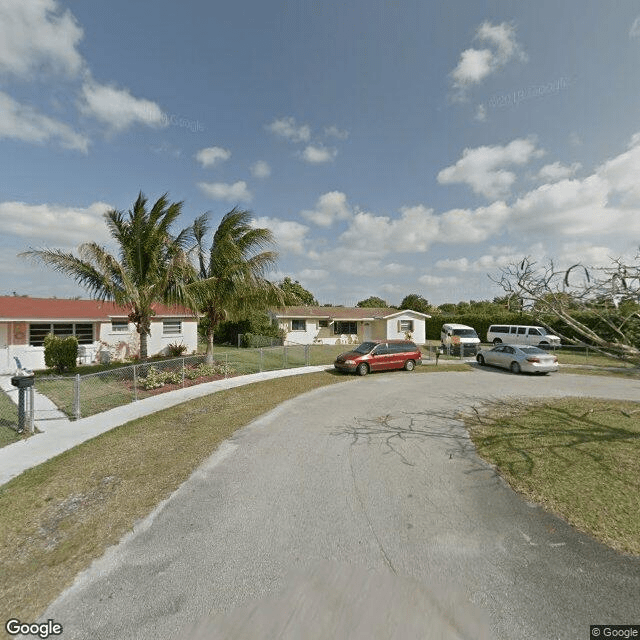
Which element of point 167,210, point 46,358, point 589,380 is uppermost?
point 167,210

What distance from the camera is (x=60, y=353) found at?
15.0 metres

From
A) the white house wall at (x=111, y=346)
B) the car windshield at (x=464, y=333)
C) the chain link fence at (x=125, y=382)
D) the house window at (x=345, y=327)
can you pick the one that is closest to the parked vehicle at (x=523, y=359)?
the car windshield at (x=464, y=333)

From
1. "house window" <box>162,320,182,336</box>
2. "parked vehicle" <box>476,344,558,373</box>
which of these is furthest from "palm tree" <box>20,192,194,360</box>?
"parked vehicle" <box>476,344,558,373</box>

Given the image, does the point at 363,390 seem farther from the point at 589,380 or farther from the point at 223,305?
the point at 589,380

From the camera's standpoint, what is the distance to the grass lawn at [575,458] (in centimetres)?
399

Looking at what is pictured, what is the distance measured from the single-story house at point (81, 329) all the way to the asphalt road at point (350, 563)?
43.7 feet

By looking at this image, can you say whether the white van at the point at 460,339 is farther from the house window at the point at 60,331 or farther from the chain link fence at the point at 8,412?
the house window at the point at 60,331

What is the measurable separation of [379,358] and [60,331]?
17119mm

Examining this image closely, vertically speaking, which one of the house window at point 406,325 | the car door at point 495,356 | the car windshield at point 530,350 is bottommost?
the car door at point 495,356

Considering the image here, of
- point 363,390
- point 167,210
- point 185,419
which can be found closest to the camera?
point 185,419

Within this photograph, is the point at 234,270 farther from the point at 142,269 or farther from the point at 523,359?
the point at 523,359

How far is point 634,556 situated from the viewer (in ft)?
10.8

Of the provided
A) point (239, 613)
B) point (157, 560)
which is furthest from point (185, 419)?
point (239, 613)

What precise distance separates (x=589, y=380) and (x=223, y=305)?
645 inches
